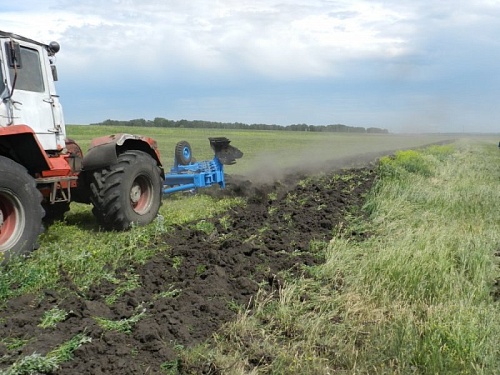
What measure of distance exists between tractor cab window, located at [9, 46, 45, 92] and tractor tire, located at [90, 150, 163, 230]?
56.6 inches

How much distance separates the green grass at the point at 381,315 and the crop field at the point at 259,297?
0.05 feet

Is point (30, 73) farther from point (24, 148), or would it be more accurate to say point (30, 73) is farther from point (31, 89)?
point (24, 148)

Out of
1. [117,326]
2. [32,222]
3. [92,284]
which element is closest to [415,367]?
[117,326]

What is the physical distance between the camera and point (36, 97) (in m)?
6.64

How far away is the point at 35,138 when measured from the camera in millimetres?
6211

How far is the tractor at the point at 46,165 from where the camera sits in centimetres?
588

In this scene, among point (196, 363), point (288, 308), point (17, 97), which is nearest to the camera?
point (196, 363)

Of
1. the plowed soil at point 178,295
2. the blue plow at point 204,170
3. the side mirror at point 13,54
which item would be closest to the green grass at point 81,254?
the plowed soil at point 178,295

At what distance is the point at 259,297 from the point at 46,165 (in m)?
3.39

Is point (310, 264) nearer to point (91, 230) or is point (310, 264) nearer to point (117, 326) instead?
point (117, 326)

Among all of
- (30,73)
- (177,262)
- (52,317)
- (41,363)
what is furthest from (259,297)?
(30,73)

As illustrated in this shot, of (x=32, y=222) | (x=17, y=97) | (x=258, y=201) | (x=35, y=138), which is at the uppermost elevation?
(x=17, y=97)

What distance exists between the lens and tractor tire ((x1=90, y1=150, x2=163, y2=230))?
7379 millimetres

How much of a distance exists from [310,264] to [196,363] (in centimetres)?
251
